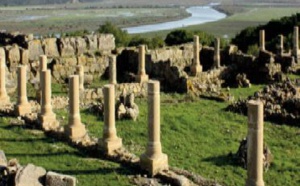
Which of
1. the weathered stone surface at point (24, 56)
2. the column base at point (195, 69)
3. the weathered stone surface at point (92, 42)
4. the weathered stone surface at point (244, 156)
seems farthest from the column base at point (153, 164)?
the weathered stone surface at point (92, 42)

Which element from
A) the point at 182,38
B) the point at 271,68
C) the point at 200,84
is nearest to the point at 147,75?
the point at 200,84

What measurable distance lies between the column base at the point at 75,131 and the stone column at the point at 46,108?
1207 mm

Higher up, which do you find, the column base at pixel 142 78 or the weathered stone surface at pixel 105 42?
the weathered stone surface at pixel 105 42

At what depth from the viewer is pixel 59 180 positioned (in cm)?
1195

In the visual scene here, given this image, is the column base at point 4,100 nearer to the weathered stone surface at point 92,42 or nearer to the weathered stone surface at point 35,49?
the weathered stone surface at point 35,49

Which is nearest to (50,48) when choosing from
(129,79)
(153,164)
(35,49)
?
(35,49)

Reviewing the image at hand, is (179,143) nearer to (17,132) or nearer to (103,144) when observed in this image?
(103,144)

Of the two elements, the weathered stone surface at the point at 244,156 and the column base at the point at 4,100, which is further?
the column base at the point at 4,100

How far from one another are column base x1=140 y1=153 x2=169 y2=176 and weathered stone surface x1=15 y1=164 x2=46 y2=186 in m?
4.37

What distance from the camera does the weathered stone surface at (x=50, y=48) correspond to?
38.0 metres

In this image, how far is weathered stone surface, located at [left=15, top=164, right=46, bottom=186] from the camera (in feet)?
39.2

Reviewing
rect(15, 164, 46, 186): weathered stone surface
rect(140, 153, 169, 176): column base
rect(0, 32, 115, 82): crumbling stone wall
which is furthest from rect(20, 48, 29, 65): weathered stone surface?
rect(15, 164, 46, 186): weathered stone surface

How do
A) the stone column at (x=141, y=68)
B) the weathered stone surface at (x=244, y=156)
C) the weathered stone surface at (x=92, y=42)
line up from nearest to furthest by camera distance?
the weathered stone surface at (x=244, y=156)
the stone column at (x=141, y=68)
the weathered stone surface at (x=92, y=42)

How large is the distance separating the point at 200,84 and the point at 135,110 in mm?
8525
